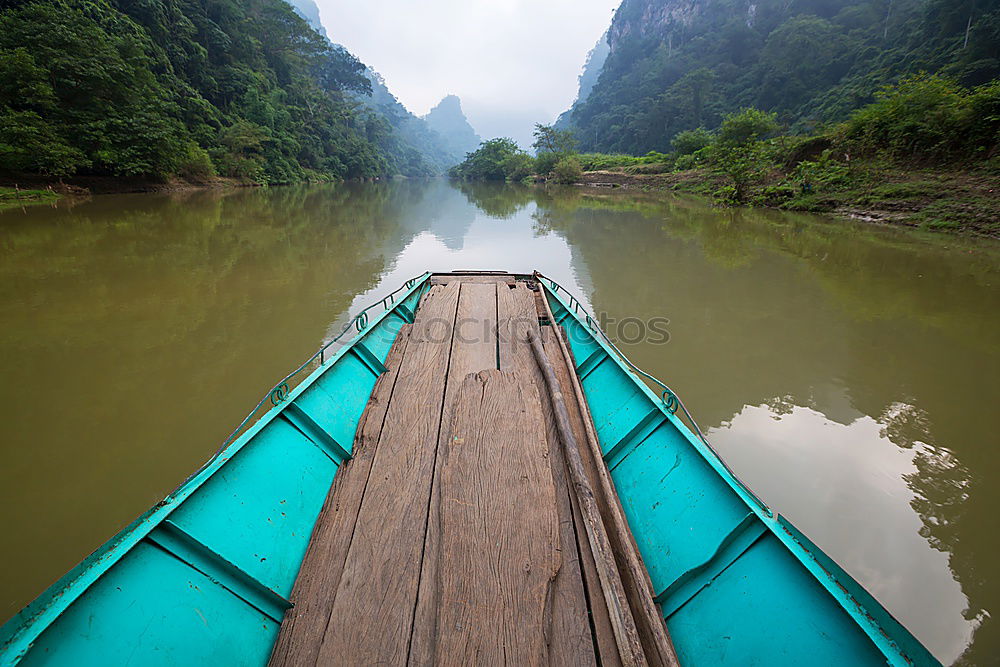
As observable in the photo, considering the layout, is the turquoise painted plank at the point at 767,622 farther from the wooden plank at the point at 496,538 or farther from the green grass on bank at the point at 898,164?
the green grass on bank at the point at 898,164

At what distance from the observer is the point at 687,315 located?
18.4 feet

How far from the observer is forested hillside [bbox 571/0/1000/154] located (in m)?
27.0

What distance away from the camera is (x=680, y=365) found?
14.0 feet

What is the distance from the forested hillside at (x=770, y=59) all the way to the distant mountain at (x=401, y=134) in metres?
29.8

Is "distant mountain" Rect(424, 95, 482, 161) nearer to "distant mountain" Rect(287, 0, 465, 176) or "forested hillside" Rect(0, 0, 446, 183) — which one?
"distant mountain" Rect(287, 0, 465, 176)

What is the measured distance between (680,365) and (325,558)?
3.67 m

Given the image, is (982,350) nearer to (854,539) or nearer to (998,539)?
(998,539)

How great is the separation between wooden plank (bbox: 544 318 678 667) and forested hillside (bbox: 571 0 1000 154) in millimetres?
30625

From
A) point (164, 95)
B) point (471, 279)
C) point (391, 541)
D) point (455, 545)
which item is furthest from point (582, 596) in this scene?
point (164, 95)

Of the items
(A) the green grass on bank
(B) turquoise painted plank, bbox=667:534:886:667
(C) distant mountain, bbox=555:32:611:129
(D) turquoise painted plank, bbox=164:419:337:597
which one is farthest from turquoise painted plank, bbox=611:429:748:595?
(C) distant mountain, bbox=555:32:611:129

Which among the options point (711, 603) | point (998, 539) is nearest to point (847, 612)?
point (711, 603)

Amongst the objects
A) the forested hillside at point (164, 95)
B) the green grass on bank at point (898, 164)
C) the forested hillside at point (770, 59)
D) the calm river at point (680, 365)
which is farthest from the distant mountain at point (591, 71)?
the calm river at point (680, 365)

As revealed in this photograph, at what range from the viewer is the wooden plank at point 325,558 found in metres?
1.27

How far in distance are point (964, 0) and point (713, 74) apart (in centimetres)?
2613
